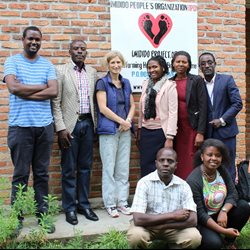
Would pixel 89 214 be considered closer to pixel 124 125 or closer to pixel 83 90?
pixel 124 125

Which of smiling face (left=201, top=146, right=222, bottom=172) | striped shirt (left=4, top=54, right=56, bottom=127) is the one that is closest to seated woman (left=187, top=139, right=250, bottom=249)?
smiling face (left=201, top=146, right=222, bottom=172)

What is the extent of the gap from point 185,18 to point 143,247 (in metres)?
3.12

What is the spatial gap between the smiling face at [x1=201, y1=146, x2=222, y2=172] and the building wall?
1.52 metres

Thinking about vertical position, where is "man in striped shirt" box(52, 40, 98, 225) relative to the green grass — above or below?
above

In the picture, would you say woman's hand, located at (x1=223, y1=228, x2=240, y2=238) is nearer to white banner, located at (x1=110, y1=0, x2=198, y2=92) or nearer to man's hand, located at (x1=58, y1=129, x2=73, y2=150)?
man's hand, located at (x1=58, y1=129, x2=73, y2=150)

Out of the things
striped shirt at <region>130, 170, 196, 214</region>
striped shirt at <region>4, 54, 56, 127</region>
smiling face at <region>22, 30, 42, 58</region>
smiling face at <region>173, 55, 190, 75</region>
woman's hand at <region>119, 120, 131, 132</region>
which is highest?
smiling face at <region>22, 30, 42, 58</region>

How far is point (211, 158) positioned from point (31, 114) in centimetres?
182

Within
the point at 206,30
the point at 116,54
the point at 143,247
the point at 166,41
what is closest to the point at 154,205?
the point at 143,247

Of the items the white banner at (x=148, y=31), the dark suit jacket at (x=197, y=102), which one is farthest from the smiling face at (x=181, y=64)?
the white banner at (x=148, y=31)

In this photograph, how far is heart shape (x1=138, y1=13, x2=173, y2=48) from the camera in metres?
5.43

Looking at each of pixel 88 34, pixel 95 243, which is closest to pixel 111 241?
pixel 95 243

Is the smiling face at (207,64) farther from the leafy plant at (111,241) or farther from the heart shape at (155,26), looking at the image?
the leafy plant at (111,241)

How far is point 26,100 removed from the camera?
425 cm

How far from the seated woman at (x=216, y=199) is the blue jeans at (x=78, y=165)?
125 cm
